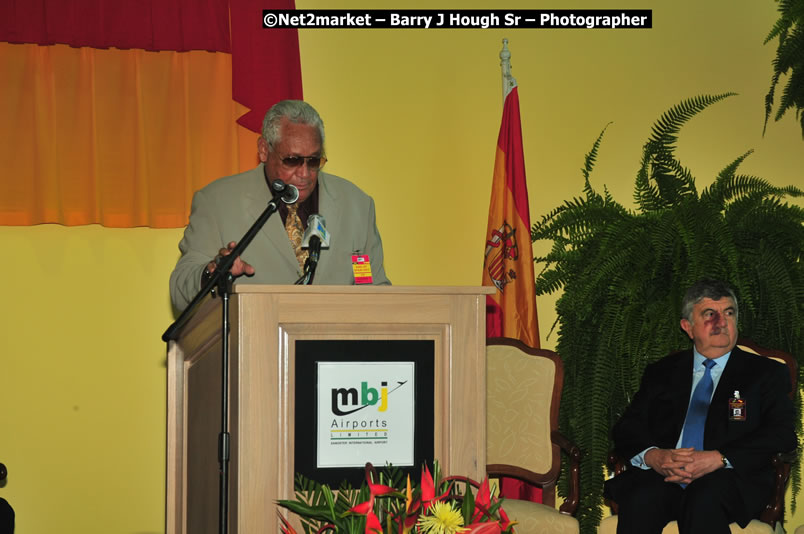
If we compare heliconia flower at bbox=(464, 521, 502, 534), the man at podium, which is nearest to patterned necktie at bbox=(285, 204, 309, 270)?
the man at podium

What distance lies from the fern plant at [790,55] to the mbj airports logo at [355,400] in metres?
3.22

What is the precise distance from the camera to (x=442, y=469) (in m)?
1.82

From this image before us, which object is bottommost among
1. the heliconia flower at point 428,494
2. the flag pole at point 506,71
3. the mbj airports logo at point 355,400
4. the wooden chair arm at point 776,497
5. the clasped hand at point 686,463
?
the wooden chair arm at point 776,497

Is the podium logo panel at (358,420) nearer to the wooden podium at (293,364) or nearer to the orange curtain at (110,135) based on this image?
the wooden podium at (293,364)

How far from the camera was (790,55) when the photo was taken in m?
4.28

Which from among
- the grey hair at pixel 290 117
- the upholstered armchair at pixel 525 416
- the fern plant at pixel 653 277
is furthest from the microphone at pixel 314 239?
the fern plant at pixel 653 277

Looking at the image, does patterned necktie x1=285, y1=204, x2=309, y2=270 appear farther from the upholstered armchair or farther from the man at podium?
the upholstered armchair

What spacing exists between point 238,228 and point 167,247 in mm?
1890

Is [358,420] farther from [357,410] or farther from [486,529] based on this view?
[486,529]

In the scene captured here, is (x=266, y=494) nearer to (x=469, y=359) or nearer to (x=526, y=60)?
(x=469, y=359)

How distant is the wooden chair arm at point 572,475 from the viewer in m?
3.54

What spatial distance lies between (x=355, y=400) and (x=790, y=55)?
11.2ft

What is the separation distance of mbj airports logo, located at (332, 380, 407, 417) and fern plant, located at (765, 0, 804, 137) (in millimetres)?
3218

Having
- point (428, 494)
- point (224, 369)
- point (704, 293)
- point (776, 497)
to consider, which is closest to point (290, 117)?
point (224, 369)
